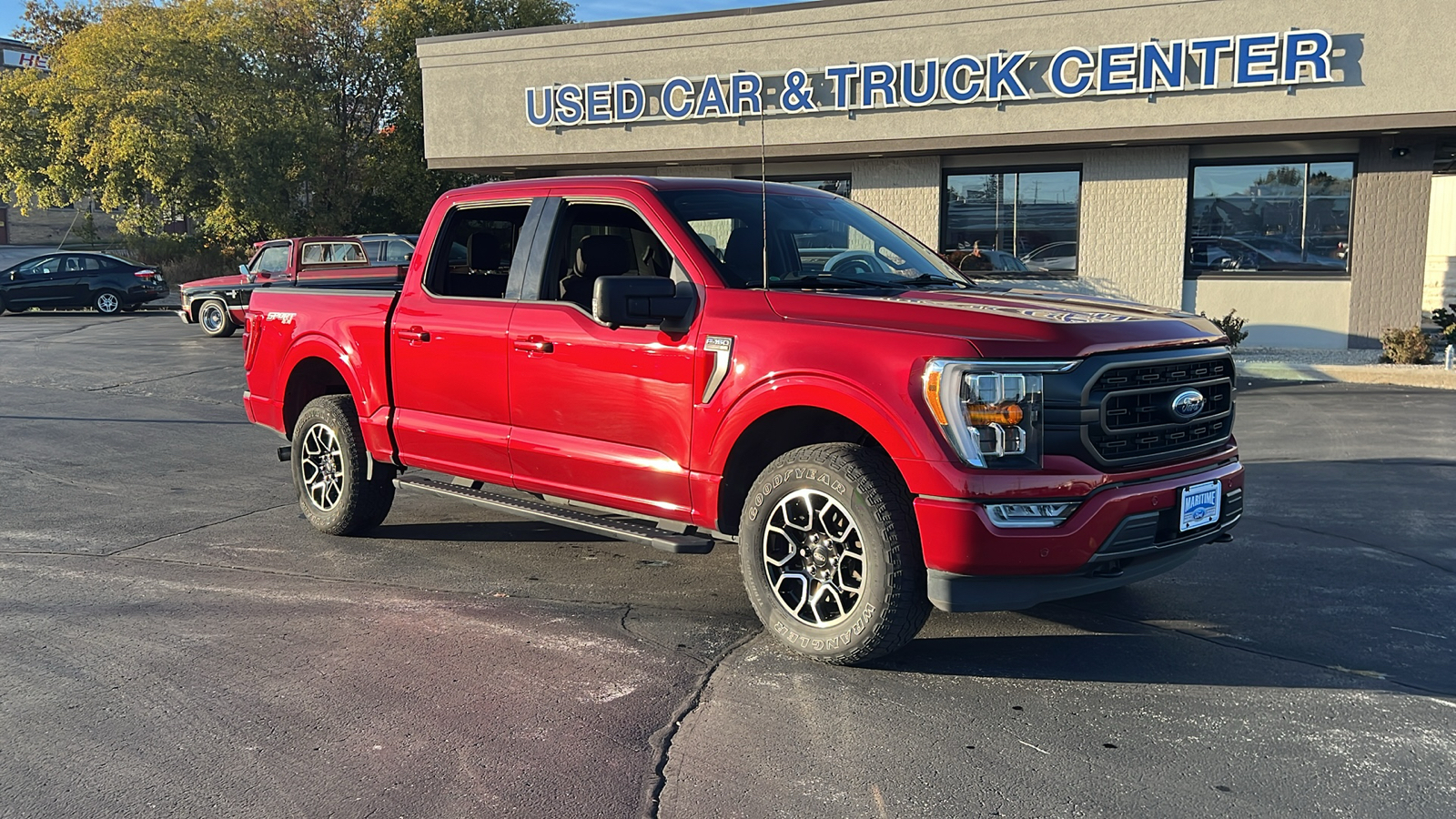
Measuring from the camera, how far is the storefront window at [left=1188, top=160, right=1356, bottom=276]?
16.8m

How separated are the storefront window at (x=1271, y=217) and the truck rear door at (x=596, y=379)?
14218 millimetres

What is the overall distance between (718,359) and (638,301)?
1.40 feet

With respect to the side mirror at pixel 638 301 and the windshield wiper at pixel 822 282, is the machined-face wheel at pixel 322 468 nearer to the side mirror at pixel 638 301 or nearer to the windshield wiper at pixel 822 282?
the side mirror at pixel 638 301

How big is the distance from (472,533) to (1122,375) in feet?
13.8

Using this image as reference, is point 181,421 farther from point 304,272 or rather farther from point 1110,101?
point 1110,101

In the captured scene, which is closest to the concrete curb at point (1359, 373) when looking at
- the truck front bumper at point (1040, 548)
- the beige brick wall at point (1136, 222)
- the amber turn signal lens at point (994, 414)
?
the beige brick wall at point (1136, 222)

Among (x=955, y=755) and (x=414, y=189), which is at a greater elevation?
(x=414, y=189)

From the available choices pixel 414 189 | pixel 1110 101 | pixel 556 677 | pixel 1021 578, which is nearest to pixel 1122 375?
pixel 1021 578

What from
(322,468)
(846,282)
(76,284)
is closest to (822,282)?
(846,282)

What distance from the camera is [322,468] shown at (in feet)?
23.3

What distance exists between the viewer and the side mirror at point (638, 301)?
4.80 meters

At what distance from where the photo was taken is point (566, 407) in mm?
5578

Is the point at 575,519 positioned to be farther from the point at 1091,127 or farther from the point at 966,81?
the point at 966,81

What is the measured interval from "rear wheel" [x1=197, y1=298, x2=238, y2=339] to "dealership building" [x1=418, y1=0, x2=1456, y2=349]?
627cm
